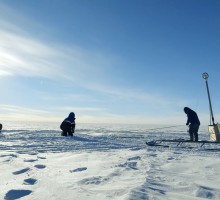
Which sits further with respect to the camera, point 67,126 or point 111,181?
point 67,126

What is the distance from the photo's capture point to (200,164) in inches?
274

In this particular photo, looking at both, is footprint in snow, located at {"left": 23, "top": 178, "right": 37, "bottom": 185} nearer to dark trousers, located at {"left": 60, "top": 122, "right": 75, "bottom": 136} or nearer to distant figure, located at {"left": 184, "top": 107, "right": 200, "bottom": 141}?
distant figure, located at {"left": 184, "top": 107, "right": 200, "bottom": 141}

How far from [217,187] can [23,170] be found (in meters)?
3.77

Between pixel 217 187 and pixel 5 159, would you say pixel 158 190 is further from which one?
pixel 5 159

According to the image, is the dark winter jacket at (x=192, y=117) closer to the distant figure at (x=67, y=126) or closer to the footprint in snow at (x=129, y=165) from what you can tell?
the distant figure at (x=67, y=126)

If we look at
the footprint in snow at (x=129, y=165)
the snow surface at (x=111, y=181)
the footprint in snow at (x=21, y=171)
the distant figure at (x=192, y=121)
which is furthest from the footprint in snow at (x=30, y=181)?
the distant figure at (x=192, y=121)

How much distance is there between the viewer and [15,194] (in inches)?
169

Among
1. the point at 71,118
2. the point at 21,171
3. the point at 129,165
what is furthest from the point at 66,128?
the point at 21,171

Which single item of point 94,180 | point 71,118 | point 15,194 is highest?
point 71,118

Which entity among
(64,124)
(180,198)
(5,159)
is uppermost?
(64,124)

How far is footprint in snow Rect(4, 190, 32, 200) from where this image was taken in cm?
414

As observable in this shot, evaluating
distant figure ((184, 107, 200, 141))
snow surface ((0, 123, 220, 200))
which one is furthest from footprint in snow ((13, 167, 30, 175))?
distant figure ((184, 107, 200, 141))

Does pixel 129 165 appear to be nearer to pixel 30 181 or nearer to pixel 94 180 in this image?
pixel 94 180

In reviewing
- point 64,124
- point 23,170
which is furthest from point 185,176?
point 64,124
